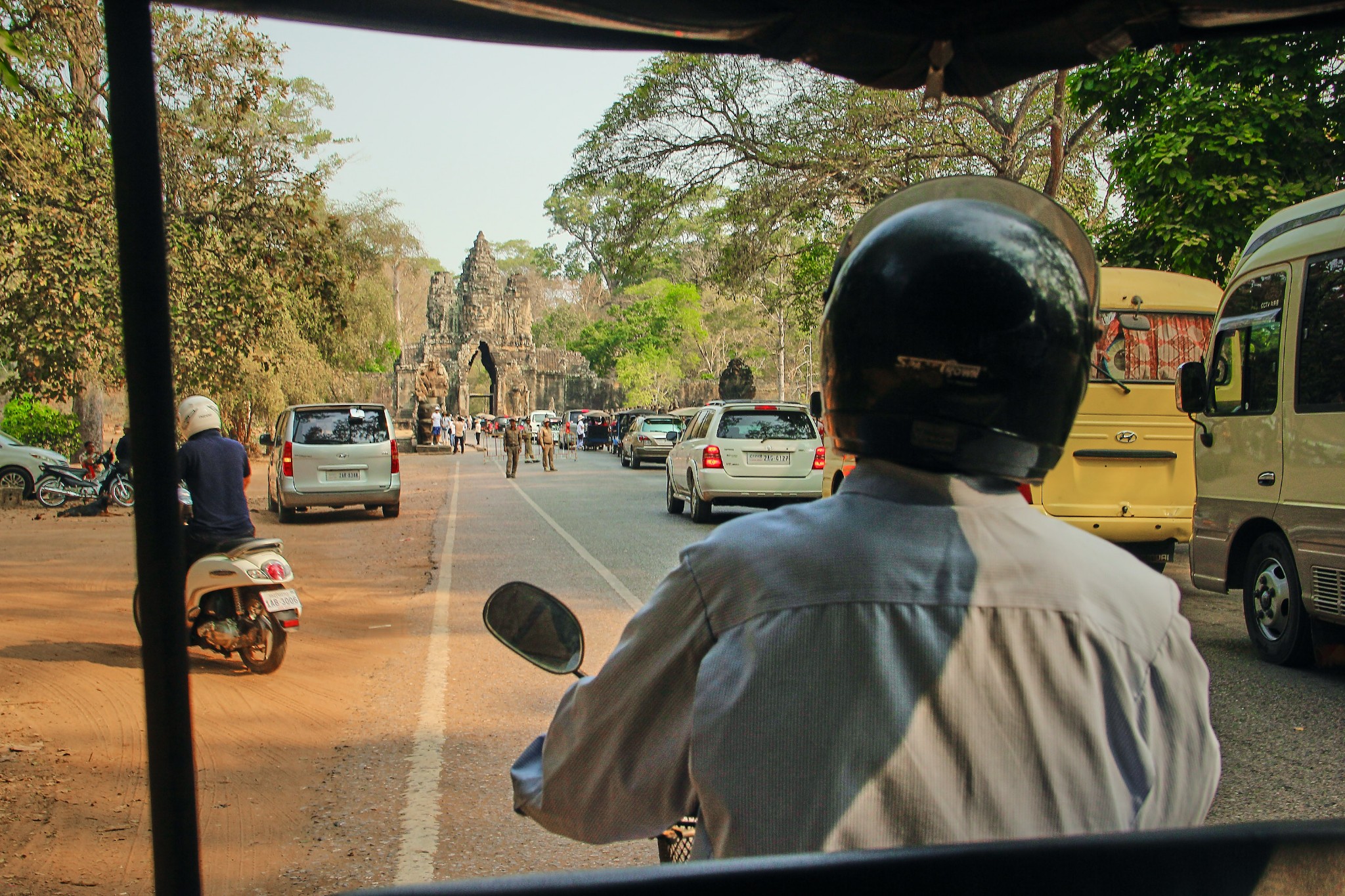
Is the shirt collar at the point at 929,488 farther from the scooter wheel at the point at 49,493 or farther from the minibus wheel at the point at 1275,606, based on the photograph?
the scooter wheel at the point at 49,493

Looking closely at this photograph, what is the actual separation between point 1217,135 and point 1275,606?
5413 millimetres

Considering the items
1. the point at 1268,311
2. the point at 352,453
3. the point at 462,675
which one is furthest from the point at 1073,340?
the point at 352,453

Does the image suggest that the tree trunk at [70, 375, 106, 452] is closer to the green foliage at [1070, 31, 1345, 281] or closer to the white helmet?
the white helmet

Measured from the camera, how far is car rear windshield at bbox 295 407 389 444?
1697 cm

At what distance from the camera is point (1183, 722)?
4.40ft

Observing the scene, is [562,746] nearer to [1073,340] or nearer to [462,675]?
[1073,340]

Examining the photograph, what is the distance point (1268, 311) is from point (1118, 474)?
10.5ft

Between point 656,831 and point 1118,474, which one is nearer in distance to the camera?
point 656,831

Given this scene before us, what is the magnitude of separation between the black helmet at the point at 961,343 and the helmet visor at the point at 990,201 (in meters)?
0.15

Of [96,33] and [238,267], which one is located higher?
[96,33]

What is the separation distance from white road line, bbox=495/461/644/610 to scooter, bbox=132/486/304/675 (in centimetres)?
222

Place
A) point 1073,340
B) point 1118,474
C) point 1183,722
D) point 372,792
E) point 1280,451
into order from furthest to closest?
point 1118,474, point 1280,451, point 372,792, point 1073,340, point 1183,722

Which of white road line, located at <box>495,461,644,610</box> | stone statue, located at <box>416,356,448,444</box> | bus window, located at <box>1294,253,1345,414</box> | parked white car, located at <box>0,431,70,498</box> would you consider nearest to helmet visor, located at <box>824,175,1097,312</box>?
white road line, located at <box>495,461,644,610</box>

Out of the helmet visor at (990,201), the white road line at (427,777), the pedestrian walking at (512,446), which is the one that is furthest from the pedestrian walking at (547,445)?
the helmet visor at (990,201)
